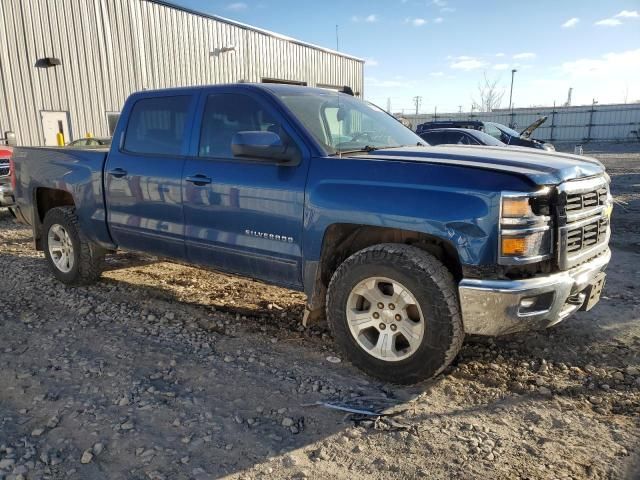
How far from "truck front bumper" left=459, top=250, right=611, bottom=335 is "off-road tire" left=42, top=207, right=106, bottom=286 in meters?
3.89

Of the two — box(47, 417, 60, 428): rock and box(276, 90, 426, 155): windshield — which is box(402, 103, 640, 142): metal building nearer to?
box(276, 90, 426, 155): windshield

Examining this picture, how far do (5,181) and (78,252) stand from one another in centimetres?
482

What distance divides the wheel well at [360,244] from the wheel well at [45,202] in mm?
3442

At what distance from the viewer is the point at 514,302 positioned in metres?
2.73

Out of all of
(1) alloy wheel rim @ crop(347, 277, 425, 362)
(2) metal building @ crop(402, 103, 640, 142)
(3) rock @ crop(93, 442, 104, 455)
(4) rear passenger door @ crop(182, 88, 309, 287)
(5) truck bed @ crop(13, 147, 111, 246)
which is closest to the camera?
(3) rock @ crop(93, 442, 104, 455)

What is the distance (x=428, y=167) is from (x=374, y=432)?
5.09 feet

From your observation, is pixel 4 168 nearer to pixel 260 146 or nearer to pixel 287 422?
pixel 260 146

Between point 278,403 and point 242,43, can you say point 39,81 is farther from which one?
point 278,403

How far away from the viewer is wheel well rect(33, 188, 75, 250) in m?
5.47

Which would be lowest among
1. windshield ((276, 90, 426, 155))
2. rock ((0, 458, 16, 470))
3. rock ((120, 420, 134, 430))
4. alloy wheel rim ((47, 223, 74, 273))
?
rock ((120, 420, 134, 430))

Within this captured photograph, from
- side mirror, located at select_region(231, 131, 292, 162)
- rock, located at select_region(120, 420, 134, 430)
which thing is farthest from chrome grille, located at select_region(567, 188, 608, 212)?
rock, located at select_region(120, 420, 134, 430)

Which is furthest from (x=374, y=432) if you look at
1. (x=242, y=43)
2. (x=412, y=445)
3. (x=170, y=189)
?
(x=242, y=43)

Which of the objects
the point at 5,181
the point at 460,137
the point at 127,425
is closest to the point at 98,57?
the point at 5,181

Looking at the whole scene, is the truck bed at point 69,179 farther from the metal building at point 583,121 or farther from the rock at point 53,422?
the metal building at point 583,121
